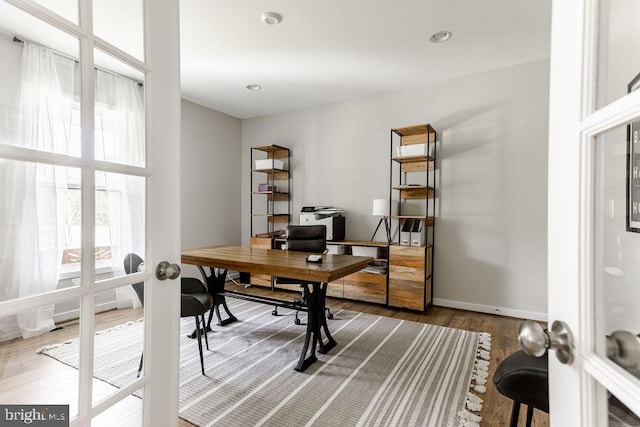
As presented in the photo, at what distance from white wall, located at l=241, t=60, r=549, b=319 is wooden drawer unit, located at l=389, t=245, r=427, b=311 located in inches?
18.1

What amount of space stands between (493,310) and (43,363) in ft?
12.2

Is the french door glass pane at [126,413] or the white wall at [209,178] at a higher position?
the white wall at [209,178]

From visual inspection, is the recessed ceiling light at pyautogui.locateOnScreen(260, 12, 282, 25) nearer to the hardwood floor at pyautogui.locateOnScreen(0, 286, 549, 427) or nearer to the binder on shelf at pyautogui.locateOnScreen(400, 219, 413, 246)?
the hardwood floor at pyautogui.locateOnScreen(0, 286, 549, 427)

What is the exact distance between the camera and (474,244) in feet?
11.0

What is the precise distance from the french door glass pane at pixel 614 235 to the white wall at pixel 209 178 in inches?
171

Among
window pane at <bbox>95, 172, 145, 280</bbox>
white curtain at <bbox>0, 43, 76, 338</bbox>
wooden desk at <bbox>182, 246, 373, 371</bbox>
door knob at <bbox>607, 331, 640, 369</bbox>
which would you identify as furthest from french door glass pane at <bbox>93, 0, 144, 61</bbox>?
wooden desk at <bbox>182, 246, 373, 371</bbox>

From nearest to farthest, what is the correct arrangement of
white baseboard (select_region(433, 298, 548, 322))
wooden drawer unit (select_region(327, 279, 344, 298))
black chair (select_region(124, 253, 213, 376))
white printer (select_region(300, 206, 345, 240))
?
black chair (select_region(124, 253, 213, 376))
white baseboard (select_region(433, 298, 548, 322))
wooden drawer unit (select_region(327, 279, 344, 298))
white printer (select_region(300, 206, 345, 240))

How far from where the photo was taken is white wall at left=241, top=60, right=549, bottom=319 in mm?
3059

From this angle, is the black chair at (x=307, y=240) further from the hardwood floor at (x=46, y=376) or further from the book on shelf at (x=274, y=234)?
the hardwood floor at (x=46, y=376)

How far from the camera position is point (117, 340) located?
881 mm

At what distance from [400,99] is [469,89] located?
795mm

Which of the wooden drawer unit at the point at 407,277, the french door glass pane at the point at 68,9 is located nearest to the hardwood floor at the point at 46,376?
the french door glass pane at the point at 68,9

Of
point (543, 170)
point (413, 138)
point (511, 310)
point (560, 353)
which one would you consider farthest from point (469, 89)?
point (560, 353)

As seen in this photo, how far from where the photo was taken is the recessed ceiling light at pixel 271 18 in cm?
232
